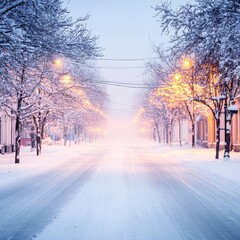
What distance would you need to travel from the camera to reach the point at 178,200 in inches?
391

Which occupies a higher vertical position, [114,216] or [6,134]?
[6,134]

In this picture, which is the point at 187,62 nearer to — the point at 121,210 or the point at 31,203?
the point at 31,203

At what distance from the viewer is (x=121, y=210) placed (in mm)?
8500

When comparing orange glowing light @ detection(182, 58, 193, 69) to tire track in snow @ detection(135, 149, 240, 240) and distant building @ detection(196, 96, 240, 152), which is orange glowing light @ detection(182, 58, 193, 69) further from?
tire track in snow @ detection(135, 149, 240, 240)

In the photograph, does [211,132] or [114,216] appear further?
[211,132]

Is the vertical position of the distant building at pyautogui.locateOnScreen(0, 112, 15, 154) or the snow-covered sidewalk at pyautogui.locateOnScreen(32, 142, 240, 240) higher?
the distant building at pyautogui.locateOnScreen(0, 112, 15, 154)

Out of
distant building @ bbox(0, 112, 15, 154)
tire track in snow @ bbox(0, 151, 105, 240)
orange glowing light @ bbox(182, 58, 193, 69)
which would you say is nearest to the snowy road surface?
tire track in snow @ bbox(0, 151, 105, 240)

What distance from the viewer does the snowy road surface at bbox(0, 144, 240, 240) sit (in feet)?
21.4

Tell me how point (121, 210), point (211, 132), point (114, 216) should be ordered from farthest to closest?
point (211, 132)
point (121, 210)
point (114, 216)

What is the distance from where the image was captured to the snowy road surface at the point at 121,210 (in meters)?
6.54

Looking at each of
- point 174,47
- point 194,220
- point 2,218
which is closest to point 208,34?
point 174,47

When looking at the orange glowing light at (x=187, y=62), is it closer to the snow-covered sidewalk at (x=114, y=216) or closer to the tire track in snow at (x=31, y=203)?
the tire track in snow at (x=31, y=203)

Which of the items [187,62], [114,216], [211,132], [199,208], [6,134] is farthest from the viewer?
[211,132]

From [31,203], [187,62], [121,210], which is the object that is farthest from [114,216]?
[187,62]
